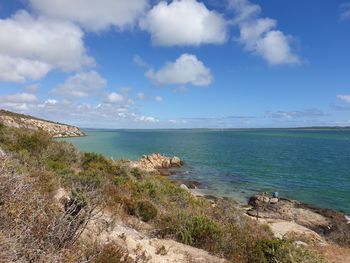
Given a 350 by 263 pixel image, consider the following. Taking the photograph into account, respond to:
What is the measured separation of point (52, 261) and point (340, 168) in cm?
5172

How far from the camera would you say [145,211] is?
1117 cm

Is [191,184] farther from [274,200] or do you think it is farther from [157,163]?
[157,163]

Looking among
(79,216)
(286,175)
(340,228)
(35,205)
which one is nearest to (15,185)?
(35,205)

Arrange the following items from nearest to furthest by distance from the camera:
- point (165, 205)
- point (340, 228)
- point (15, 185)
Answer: point (15, 185)
point (165, 205)
point (340, 228)

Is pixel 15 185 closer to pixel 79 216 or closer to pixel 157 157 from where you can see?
pixel 79 216

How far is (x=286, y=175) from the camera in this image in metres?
42.8

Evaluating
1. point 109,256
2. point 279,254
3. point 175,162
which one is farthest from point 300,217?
point 175,162

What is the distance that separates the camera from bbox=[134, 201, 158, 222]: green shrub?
36.2ft

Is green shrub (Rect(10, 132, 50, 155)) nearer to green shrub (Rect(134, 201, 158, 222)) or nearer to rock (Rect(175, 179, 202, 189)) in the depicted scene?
green shrub (Rect(134, 201, 158, 222))

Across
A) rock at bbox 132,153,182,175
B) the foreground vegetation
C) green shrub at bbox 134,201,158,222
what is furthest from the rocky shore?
rock at bbox 132,153,182,175

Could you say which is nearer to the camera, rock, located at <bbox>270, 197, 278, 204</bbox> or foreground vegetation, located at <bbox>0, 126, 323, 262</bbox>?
foreground vegetation, located at <bbox>0, 126, 323, 262</bbox>

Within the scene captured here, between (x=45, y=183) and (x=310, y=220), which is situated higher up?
(x=45, y=183)

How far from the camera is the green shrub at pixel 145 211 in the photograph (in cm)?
1102

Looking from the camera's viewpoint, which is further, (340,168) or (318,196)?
(340,168)
